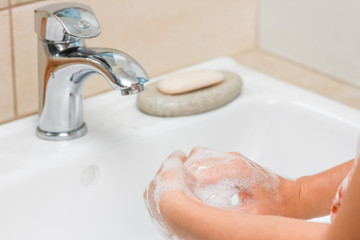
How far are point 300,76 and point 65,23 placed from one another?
1.38 ft

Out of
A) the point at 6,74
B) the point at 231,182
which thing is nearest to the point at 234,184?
the point at 231,182

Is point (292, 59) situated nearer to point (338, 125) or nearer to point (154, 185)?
point (338, 125)

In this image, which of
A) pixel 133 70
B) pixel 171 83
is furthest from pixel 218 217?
pixel 171 83

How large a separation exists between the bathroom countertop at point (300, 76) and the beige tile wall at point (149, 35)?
0.03m

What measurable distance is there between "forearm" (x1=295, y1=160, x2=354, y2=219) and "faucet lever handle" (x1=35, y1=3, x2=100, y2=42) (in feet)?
0.88

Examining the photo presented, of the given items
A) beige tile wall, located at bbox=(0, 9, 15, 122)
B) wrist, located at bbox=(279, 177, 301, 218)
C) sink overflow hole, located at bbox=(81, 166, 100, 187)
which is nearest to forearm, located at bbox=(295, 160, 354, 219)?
wrist, located at bbox=(279, 177, 301, 218)

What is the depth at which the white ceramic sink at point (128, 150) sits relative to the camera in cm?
69

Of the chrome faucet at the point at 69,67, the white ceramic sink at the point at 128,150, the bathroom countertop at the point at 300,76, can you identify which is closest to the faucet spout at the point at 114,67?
the chrome faucet at the point at 69,67

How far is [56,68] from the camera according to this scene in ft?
2.30

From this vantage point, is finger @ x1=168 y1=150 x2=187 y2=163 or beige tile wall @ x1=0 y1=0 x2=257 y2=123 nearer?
finger @ x1=168 y1=150 x2=187 y2=163

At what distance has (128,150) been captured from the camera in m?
0.76

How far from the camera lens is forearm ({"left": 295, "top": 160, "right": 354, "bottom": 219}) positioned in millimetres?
648

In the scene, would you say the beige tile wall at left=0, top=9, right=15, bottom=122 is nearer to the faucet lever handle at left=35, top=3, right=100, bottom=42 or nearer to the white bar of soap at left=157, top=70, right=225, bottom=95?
the faucet lever handle at left=35, top=3, right=100, bottom=42

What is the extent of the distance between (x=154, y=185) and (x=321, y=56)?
44 centimetres
